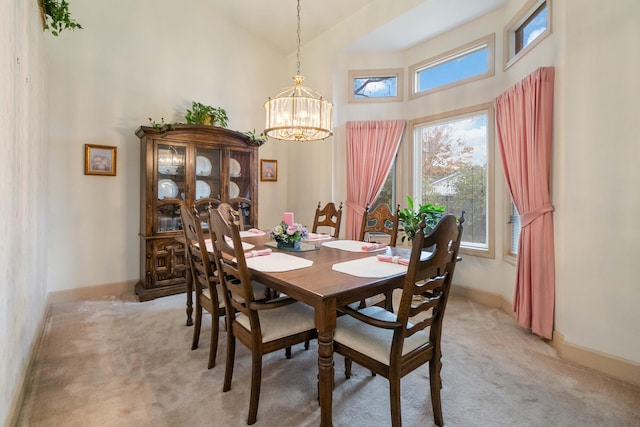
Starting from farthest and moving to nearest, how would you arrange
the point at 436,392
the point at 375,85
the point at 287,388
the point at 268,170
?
1. the point at 268,170
2. the point at 375,85
3. the point at 287,388
4. the point at 436,392

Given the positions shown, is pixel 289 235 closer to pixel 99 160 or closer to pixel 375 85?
pixel 99 160

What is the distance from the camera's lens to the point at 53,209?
3.18 m

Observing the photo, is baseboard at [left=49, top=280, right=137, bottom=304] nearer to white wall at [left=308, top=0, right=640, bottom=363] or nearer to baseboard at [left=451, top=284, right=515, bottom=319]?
baseboard at [left=451, top=284, right=515, bottom=319]

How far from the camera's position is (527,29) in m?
2.89

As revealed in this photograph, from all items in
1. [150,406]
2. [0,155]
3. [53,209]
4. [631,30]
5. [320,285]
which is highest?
[631,30]

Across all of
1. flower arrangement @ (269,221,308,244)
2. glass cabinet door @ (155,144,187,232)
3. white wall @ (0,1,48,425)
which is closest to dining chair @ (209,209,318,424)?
flower arrangement @ (269,221,308,244)

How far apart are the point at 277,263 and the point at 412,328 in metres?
0.84

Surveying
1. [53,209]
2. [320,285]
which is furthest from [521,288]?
[53,209]

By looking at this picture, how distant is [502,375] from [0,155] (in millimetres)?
2947

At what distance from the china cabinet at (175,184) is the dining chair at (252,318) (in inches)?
64.6

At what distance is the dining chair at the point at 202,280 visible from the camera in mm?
1979

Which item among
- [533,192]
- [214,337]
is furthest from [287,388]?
[533,192]

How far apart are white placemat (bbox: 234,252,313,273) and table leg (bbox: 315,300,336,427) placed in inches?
16.9

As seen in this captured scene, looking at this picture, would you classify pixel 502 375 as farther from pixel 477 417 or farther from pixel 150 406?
pixel 150 406
